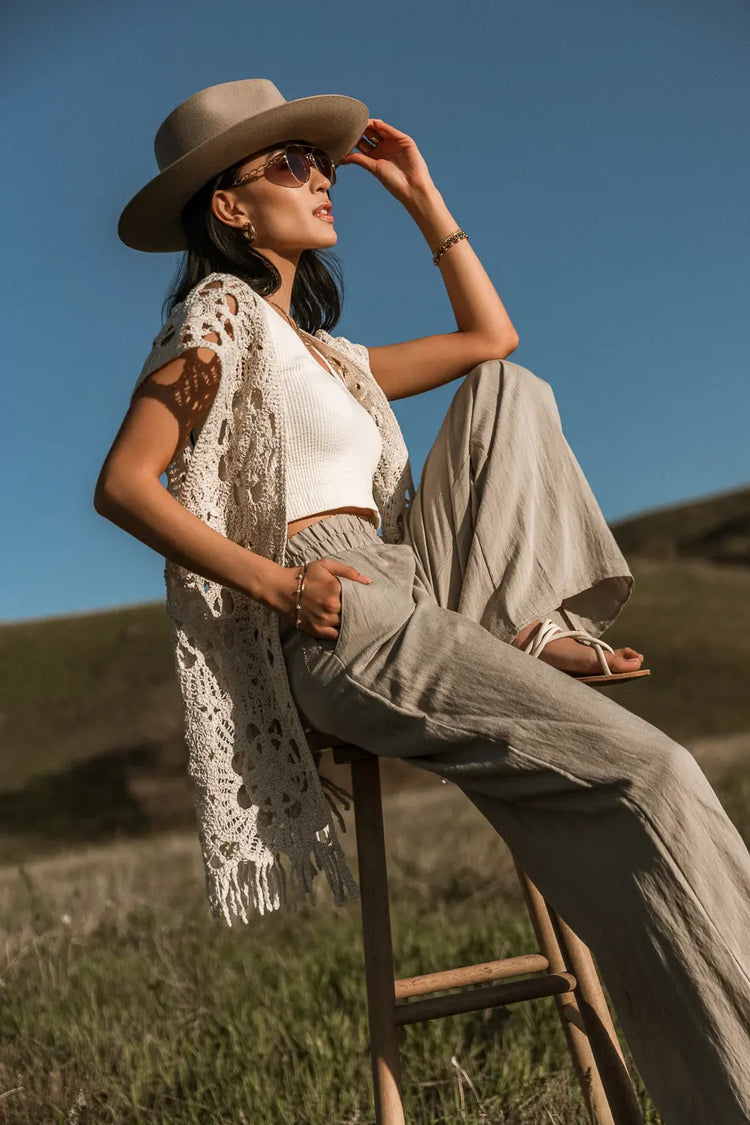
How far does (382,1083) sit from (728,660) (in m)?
11.9

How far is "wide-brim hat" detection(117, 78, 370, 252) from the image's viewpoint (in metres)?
2.34

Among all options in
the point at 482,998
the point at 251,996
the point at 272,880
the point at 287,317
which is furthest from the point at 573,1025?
the point at 251,996

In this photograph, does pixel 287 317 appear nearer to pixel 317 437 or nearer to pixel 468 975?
pixel 317 437

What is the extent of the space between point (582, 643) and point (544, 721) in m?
0.37

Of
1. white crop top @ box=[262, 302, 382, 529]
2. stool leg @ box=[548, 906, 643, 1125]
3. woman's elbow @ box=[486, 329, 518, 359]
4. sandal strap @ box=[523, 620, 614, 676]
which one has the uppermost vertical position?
woman's elbow @ box=[486, 329, 518, 359]

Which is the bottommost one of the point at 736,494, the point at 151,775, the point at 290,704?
the point at 290,704

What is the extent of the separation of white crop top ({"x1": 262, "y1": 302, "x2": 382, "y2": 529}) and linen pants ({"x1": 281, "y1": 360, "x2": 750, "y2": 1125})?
5 centimetres

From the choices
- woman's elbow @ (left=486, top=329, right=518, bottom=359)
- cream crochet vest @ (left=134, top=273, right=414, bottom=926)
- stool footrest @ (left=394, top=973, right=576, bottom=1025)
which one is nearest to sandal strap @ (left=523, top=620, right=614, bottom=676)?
cream crochet vest @ (left=134, top=273, right=414, bottom=926)

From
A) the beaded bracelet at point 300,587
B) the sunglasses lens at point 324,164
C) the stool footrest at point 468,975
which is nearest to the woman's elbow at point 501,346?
the sunglasses lens at point 324,164

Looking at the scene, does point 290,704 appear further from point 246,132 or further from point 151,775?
point 151,775

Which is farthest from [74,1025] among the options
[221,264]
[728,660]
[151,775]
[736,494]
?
[736,494]

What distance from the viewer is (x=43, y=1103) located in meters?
3.04

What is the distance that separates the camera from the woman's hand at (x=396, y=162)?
268 centimetres

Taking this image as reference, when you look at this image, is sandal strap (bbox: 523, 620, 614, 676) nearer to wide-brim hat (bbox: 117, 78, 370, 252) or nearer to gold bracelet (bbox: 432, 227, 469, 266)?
gold bracelet (bbox: 432, 227, 469, 266)
